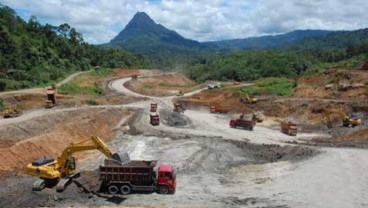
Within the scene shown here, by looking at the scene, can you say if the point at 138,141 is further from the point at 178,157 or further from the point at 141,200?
the point at 141,200

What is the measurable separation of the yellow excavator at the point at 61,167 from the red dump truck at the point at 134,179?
0.90 m

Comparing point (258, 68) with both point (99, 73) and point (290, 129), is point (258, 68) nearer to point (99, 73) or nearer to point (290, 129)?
point (99, 73)

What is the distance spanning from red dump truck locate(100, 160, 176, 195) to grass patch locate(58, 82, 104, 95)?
159ft

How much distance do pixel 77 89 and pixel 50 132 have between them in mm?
38087

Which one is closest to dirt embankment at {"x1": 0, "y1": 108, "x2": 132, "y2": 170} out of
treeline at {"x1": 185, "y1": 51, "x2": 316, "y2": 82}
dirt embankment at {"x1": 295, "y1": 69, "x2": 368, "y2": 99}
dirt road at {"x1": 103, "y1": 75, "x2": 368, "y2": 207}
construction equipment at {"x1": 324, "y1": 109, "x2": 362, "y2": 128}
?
dirt road at {"x1": 103, "y1": 75, "x2": 368, "y2": 207}

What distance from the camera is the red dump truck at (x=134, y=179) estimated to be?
32969 mm

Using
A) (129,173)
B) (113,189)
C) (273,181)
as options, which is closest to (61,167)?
(113,189)

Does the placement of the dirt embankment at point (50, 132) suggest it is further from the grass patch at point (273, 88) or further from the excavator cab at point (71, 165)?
the grass patch at point (273, 88)

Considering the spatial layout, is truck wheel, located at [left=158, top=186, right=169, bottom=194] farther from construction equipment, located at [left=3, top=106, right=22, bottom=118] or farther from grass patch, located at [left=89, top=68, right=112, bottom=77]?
grass patch, located at [left=89, top=68, right=112, bottom=77]

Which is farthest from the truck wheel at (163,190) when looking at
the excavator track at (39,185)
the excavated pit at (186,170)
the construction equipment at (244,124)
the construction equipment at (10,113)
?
the construction equipment at (244,124)

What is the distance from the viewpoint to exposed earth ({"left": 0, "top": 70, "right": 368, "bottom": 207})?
107 ft

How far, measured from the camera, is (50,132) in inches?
1901

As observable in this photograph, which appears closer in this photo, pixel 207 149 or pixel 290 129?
pixel 207 149

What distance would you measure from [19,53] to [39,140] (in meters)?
55.4
